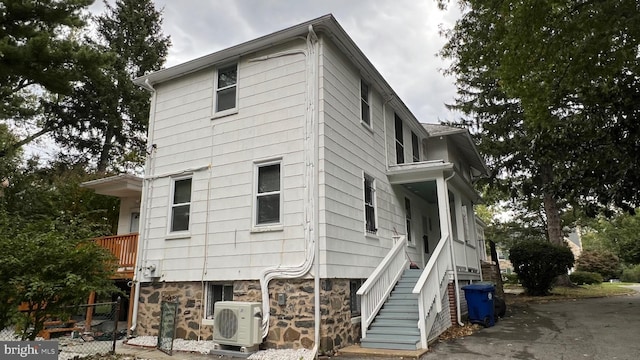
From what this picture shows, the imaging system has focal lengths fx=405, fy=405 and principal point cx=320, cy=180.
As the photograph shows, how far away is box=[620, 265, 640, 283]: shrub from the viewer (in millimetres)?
33391

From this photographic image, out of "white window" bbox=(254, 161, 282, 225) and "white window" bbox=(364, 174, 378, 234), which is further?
"white window" bbox=(364, 174, 378, 234)

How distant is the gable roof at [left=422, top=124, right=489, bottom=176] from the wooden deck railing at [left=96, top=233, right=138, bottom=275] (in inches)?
394

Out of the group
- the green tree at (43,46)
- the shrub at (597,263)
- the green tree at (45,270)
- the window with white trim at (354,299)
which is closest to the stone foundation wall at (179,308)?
the green tree at (45,270)

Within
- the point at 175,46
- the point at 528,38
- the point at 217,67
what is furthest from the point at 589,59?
the point at 175,46

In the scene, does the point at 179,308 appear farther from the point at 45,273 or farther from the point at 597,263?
the point at 597,263

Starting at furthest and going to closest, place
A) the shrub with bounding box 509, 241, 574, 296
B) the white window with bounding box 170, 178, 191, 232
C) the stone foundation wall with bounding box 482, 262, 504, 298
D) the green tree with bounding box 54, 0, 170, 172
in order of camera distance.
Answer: the green tree with bounding box 54, 0, 170, 172 < the shrub with bounding box 509, 241, 574, 296 < the stone foundation wall with bounding box 482, 262, 504, 298 < the white window with bounding box 170, 178, 191, 232

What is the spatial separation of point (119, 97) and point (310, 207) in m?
18.4

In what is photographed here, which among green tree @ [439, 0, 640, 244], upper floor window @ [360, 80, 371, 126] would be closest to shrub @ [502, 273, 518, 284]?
green tree @ [439, 0, 640, 244]

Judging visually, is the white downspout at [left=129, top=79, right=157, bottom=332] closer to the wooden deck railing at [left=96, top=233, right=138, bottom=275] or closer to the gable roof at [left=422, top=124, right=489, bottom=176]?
the wooden deck railing at [left=96, top=233, right=138, bottom=275]

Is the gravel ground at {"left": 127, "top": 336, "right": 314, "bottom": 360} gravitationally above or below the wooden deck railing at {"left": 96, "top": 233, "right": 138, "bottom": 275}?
below

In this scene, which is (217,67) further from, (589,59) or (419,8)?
(589,59)

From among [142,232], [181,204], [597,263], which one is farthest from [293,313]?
[597,263]

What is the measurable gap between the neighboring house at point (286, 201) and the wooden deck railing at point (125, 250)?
0.76 metres

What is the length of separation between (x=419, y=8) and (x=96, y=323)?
40.9ft
